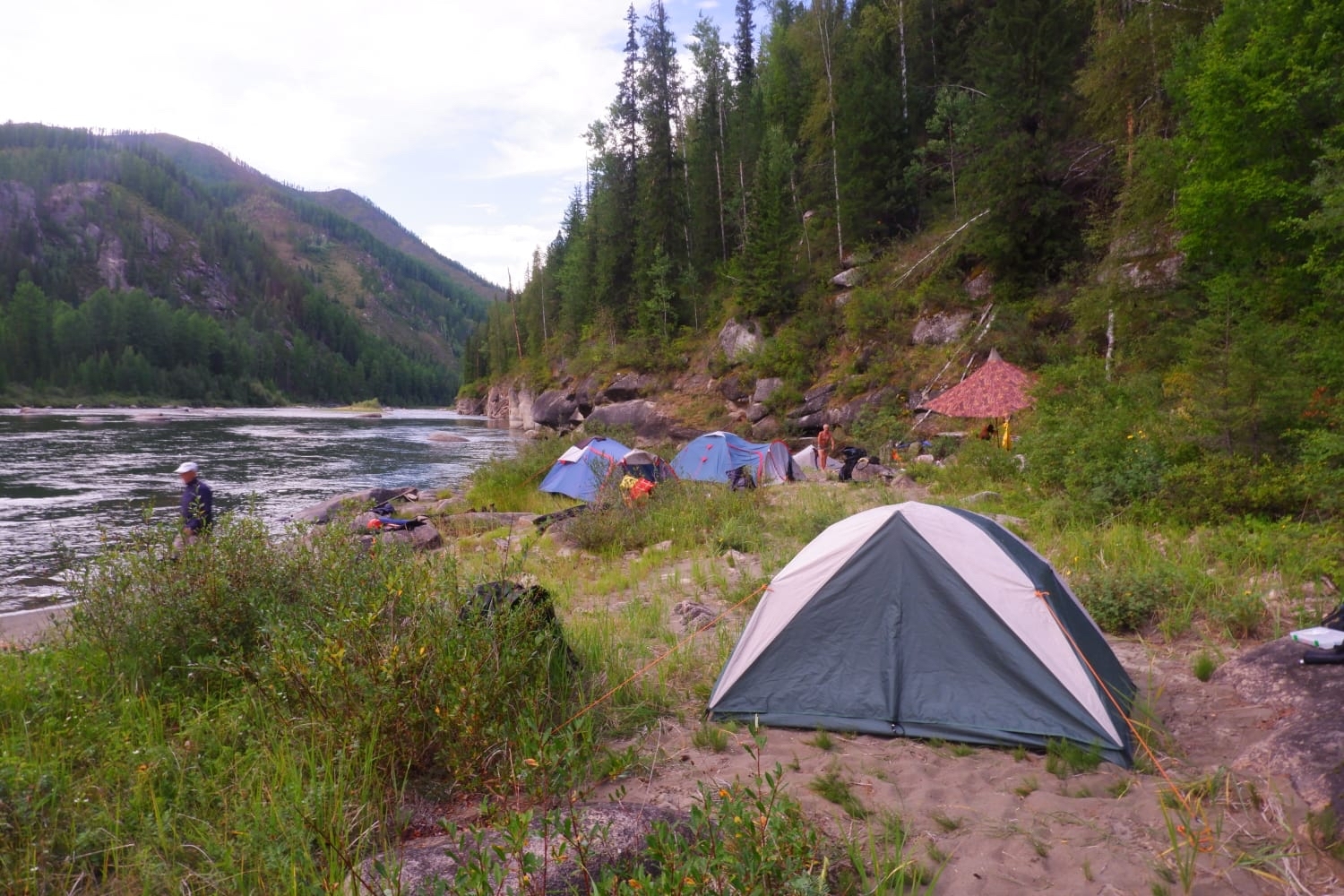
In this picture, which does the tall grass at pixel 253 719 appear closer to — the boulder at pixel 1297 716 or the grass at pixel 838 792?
the grass at pixel 838 792

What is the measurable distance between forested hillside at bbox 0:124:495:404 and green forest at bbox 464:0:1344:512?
58657mm

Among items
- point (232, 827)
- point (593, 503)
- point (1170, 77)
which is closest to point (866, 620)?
point (232, 827)

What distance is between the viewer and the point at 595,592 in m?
8.37

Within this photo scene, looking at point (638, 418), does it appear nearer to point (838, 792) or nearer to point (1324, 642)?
point (1324, 642)

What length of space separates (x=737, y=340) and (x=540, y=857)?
→ 34.8 m

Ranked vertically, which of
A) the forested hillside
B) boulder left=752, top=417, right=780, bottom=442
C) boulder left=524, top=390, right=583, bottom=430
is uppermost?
the forested hillside

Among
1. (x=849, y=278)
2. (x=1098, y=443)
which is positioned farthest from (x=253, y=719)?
(x=849, y=278)

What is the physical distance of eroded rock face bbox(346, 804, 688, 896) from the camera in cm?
252

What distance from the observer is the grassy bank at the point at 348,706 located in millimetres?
2883

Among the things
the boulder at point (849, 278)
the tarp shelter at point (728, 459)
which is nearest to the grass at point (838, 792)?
the tarp shelter at point (728, 459)

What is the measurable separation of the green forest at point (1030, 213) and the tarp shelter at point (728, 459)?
184 inches

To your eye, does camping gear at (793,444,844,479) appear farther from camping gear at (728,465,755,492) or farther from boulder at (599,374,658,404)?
boulder at (599,374,658,404)

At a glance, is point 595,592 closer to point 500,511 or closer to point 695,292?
point 500,511

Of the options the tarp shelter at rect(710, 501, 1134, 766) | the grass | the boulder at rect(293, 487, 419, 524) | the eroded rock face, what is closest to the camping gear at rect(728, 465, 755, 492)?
the boulder at rect(293, 487, 419, 524)
